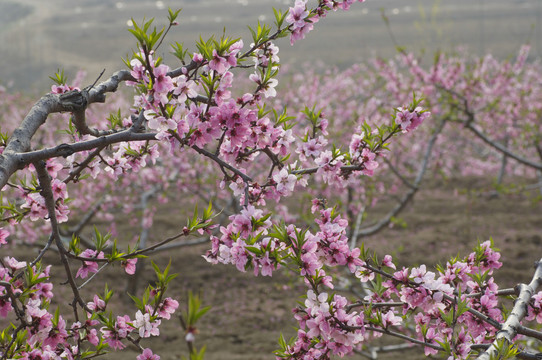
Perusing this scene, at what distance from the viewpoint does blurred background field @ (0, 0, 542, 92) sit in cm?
3750

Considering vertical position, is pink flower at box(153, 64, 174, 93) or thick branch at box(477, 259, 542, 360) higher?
pink flower at box(153, 64, 174, 93)

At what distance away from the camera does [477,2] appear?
56.4 meters

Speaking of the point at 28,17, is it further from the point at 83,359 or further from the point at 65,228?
the point at 83,359

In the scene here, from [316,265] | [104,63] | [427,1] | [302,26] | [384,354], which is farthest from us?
[427,1]

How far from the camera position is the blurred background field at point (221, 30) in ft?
123

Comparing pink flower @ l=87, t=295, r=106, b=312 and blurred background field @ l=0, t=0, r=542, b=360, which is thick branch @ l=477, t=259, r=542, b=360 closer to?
blurred background field @ l=0, t=0, r=542, b=360

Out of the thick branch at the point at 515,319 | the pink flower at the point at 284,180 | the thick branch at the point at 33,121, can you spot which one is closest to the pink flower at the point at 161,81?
the thick branch at the point at 33,121

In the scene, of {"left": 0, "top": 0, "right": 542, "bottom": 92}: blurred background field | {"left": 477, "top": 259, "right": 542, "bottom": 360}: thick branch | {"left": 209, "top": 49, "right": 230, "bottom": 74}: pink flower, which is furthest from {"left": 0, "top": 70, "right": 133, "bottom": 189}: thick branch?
{"left": 0, "top": 0, "right": 542, "bottom": 92}: blurred background field

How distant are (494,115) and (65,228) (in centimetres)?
996

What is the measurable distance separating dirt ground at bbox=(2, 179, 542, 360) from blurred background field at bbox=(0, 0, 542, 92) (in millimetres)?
21508

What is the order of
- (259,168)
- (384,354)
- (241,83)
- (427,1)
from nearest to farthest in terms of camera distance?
1. (384,354)
2. (259,168)
3. (241,83)
4. (427,1)

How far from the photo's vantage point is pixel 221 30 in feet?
149

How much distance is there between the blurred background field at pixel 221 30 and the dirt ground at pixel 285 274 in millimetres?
21508

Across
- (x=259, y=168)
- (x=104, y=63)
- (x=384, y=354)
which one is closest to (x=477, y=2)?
(x=104, y=63)
